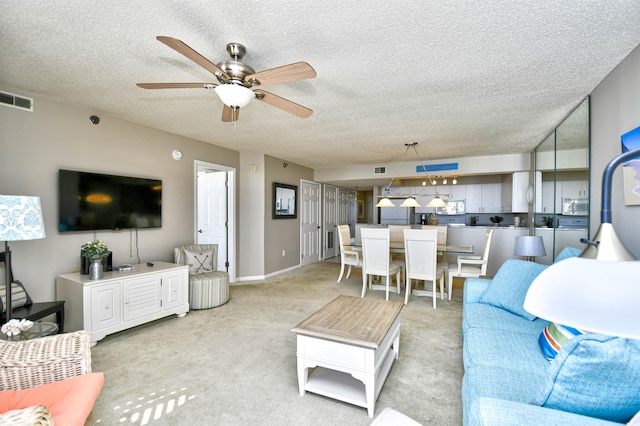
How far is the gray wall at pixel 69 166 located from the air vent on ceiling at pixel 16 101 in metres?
0.04

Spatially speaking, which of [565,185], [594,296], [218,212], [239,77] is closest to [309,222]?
[218,212]

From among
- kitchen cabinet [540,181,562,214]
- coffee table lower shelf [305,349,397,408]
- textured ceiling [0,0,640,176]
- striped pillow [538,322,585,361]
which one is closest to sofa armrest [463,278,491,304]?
striped pillow [538,322,585,361]

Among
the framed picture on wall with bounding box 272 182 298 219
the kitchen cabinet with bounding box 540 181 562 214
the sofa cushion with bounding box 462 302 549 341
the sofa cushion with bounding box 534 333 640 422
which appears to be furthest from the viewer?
the framed picture on wall with bounding box 272 182 298 219

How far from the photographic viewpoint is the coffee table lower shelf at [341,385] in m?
2.02

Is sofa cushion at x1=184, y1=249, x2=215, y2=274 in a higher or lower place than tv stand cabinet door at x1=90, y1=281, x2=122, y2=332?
higher

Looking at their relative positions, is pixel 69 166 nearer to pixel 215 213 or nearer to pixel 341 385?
pixel 215 213

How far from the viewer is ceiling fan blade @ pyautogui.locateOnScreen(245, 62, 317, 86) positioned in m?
1.77

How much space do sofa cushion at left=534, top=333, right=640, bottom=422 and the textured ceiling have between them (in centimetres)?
168

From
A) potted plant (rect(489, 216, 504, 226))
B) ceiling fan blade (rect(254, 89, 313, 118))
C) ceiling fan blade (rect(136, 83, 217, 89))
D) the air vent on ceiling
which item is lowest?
potted plant (rect(489, 216, 504, 226))

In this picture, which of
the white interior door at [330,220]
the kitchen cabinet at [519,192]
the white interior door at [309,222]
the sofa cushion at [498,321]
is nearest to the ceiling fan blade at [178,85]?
the sofa cushion at [498,321]

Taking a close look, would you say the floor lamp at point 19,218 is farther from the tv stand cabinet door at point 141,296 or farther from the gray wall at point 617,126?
the gray wall at point 617,126

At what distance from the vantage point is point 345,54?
2188 mm

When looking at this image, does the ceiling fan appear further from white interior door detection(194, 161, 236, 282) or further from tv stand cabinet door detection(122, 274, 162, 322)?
white interior door detection(194, 161, 236, 282)

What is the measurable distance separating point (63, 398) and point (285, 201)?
5196 mm
